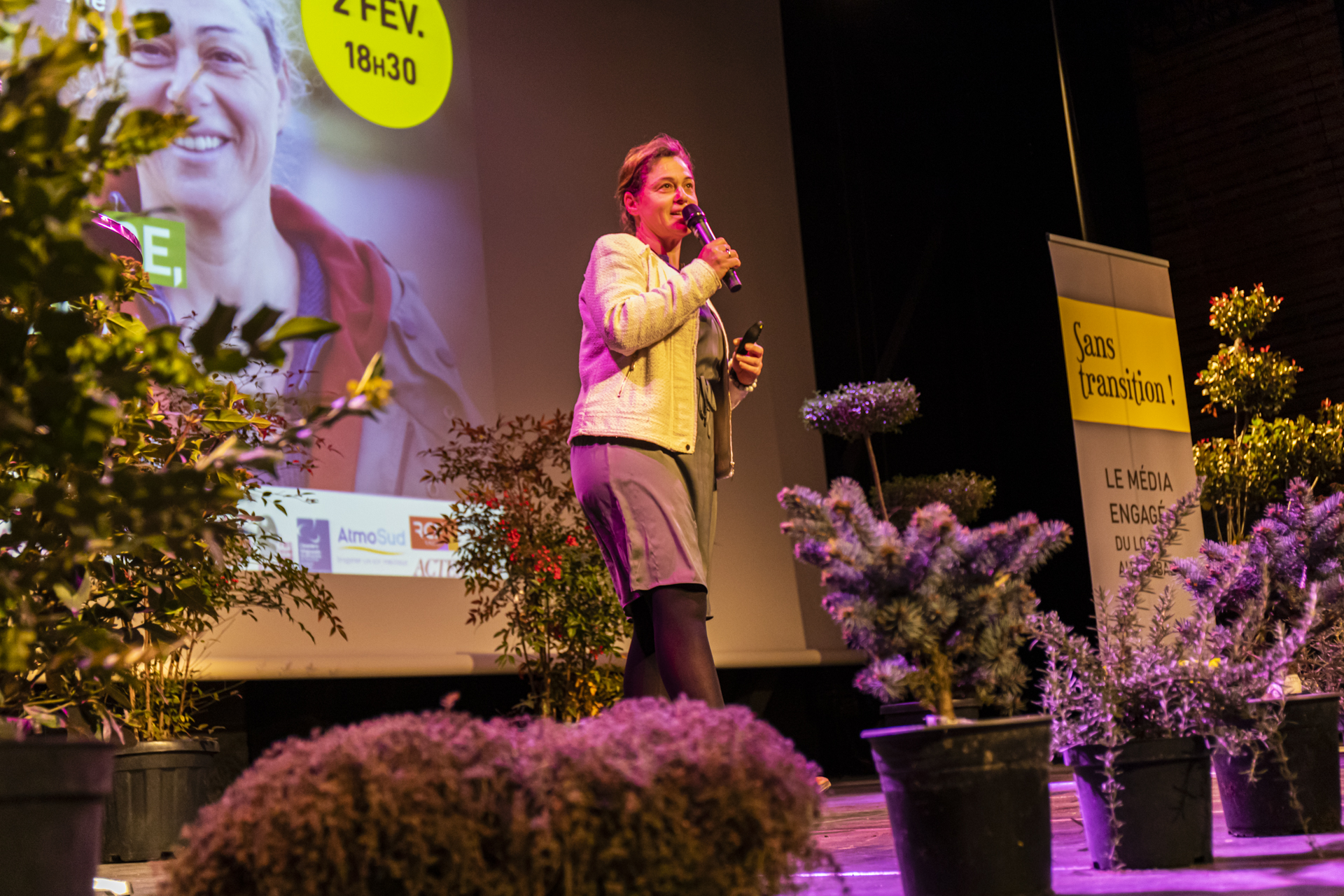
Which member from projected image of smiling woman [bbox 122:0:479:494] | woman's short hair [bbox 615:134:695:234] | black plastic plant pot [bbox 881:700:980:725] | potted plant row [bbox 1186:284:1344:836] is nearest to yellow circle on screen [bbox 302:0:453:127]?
projected image of smiling woman [bbox 122:0:479:494]

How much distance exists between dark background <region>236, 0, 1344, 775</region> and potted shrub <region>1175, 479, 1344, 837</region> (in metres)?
3.79

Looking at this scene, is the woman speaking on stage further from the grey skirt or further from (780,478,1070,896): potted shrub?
(780,478,1070,896): potted shrub

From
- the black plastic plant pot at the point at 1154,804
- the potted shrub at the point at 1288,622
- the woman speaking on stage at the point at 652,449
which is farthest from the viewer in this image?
the potted shrub at the point at 1288,622

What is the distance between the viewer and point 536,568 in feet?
13.9

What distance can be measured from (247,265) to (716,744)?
11.6ft

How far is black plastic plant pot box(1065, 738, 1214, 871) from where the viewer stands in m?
1.64

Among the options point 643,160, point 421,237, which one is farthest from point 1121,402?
point 643,160

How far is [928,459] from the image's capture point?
6.32 meters

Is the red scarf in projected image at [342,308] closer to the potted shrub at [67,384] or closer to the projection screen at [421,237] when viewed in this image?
the projection screen at [421,237]

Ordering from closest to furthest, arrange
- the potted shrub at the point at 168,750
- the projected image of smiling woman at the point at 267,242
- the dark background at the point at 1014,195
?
the potted shrub at the point at 168,750 < the projected image of smiling woman at the point at 267,242 < the dark background at the point at 1014,195

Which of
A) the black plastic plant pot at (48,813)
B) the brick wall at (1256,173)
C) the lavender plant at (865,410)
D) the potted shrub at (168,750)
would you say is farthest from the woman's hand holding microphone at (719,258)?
the brick wall at (1256,173)

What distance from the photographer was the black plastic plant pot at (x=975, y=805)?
1.30 metres

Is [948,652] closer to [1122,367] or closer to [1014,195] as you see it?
[1122,367]

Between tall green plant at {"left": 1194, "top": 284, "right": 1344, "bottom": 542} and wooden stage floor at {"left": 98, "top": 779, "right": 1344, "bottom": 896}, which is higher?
tall green plant at {"left": 1194, "top": 284, "right": 1344, "bottom": 542}
